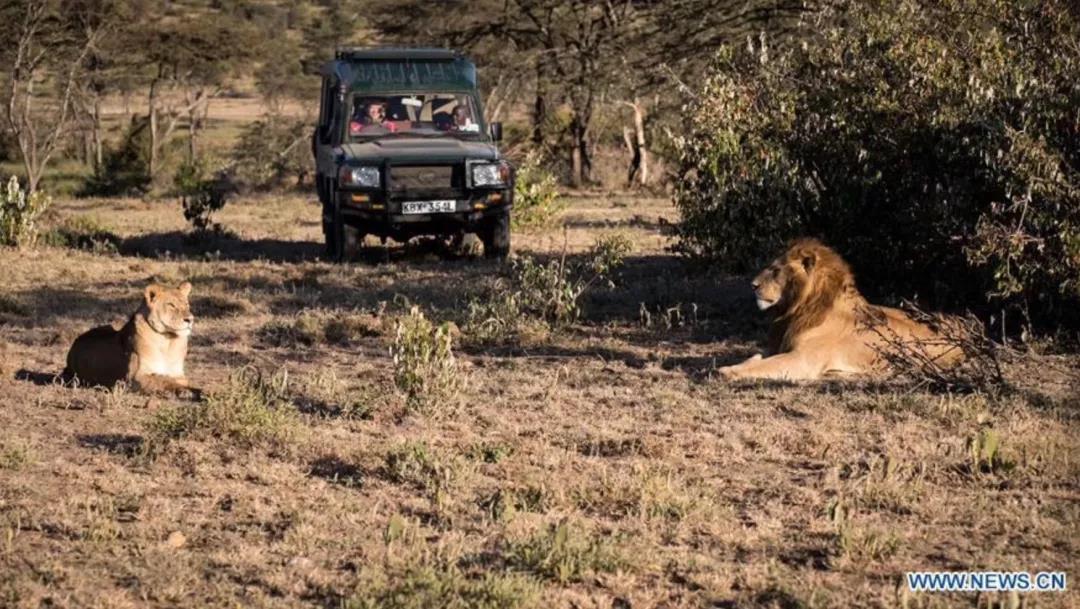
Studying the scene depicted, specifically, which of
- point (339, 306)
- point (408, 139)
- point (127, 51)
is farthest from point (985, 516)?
point (127, 51)

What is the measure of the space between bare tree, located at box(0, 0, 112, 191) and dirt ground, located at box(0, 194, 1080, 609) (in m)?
14.6

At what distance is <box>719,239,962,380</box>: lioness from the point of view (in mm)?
7707

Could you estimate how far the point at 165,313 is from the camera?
7.43 m

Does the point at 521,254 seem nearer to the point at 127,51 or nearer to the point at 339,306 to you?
the point at 339,306

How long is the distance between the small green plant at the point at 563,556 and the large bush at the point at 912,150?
4108mm

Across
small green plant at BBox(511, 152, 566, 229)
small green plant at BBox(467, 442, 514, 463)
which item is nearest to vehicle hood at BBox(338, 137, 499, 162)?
small green plant at BBox(511, 152, 566, 229)

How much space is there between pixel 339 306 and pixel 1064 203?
494cm

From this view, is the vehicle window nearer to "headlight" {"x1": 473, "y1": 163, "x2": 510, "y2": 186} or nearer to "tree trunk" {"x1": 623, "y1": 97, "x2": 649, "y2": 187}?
"headlight" {"x1": 473, "y1": 163, "x2": 510, "y2": 186}

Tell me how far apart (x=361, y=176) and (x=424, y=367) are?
6.52m

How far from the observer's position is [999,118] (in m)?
8.62

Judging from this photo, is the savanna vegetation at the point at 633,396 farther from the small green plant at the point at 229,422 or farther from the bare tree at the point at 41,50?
the bare tree at the point at 41,50

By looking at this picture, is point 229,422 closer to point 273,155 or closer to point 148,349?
point 148,349

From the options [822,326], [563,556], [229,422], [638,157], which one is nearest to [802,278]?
[822,326]

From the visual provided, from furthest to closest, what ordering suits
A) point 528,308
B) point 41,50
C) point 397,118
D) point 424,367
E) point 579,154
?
1. point 579,154
2. point 41,50
3. point 397,118
4. point 528,308
5. point 424,367
